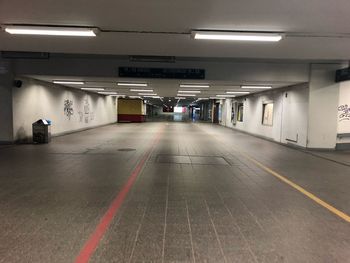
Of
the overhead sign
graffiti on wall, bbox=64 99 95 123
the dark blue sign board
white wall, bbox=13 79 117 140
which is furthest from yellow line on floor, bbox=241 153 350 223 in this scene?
graffiti on wall, bbox=64 99 95 123

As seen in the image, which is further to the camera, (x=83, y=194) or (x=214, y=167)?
(x=214, y=167)

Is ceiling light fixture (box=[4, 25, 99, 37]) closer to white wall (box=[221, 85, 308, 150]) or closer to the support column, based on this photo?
the support column

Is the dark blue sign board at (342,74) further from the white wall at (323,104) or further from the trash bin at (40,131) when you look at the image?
the trash bin at (40,131)

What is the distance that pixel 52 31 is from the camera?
21.6ft

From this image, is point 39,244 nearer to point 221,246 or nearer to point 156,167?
Result: point 221,246

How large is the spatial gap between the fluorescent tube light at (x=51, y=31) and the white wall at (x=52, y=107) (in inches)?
251

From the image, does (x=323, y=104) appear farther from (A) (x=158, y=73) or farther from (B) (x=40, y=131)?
(B) (x=40, y=131)

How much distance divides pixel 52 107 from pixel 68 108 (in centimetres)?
265

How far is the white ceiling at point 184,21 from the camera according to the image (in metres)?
4.91

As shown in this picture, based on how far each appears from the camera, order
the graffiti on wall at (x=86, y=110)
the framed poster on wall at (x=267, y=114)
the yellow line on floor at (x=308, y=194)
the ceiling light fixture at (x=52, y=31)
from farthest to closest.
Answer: the graffiti on wall at (x=86, y=110) → the framed poster on wall at (x=267, y=114) → the ceiling light fixture at (x=52, y=31) → the yellow line on floor at (x=308, y=194)

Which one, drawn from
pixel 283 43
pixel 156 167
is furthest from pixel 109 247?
pixel 283 43

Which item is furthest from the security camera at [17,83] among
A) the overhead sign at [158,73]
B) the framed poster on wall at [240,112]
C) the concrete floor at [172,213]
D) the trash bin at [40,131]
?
the framed poster on wall at [240,112]

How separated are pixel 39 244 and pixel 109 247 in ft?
2.82

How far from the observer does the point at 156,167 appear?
8188mm
